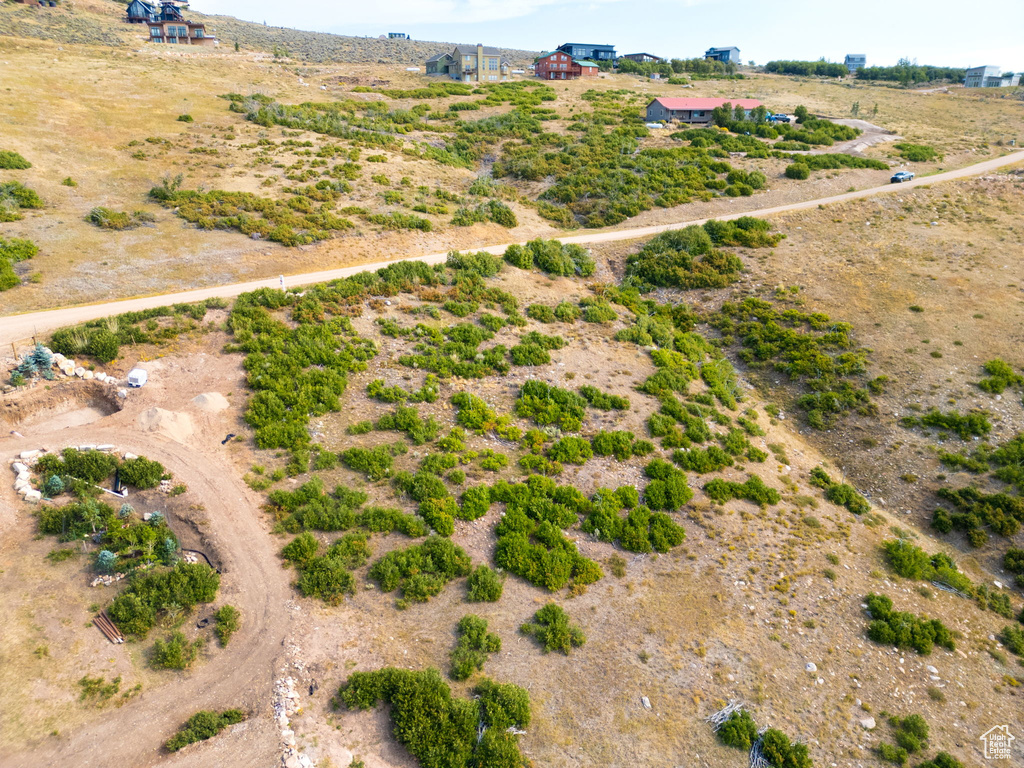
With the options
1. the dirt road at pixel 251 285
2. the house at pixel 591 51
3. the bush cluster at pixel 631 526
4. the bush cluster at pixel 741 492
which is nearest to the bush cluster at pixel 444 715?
the bush cluster at pixel 631 526

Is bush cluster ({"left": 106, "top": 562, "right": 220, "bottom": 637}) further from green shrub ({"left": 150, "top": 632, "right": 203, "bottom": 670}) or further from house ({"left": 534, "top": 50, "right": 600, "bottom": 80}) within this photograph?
house ({"left": 534, "top": 50, "right": 600, "bottom": 80})

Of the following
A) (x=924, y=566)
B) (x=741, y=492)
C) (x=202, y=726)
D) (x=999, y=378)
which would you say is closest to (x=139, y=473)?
(x=202, y=726)

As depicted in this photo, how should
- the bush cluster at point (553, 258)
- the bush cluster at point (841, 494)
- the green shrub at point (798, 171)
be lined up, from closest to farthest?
the bush cluster at point (841, 494), the bush cluster at point (553, 258), the green shrub at point (798, 171)

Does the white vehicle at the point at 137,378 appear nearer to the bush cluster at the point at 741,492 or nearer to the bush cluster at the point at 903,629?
the bush cluster at the point at 741,492

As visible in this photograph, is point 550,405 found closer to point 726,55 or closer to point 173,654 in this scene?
point 173,654

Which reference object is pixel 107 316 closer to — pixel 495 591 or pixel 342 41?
pixel 495 591
